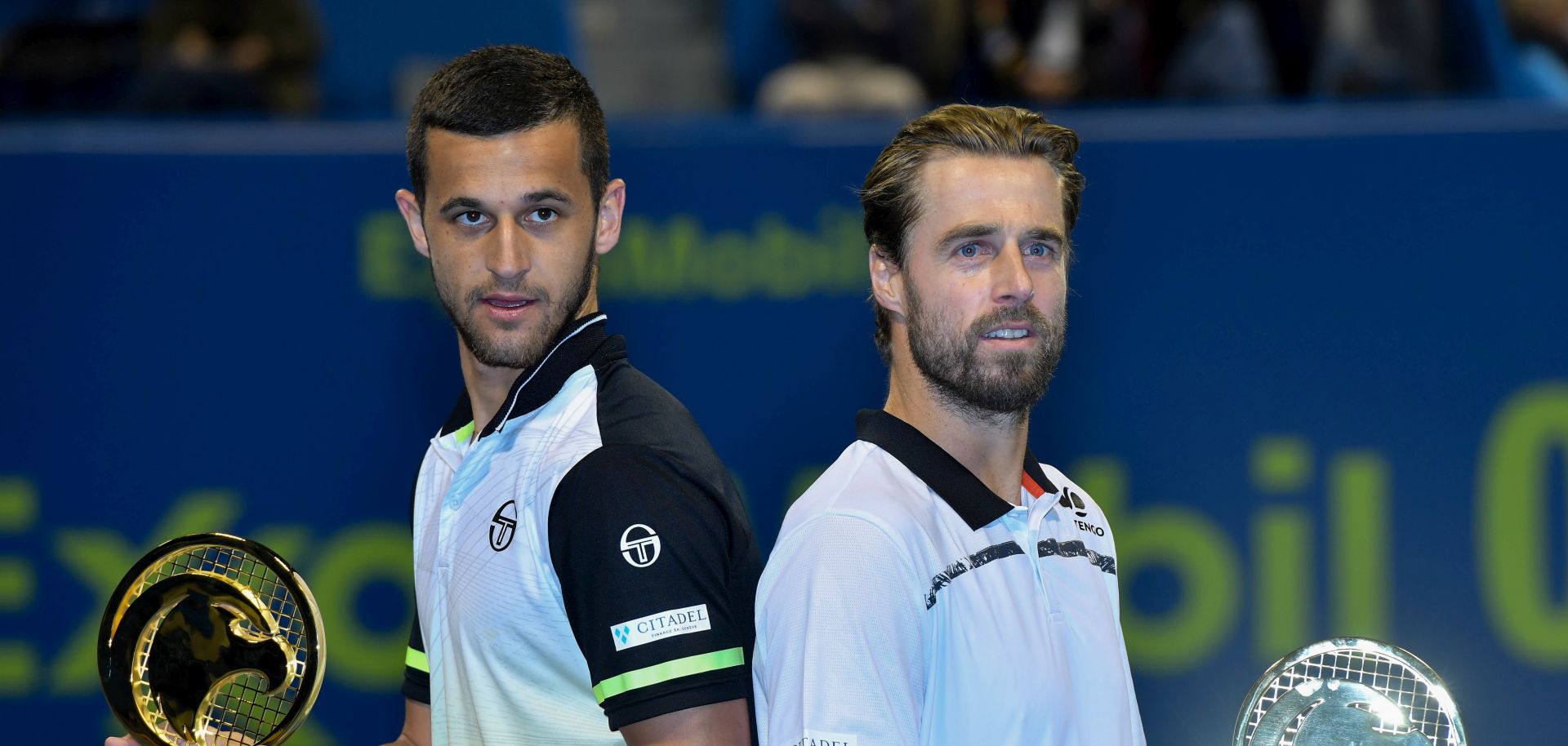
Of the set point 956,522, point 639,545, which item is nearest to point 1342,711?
point 956,522

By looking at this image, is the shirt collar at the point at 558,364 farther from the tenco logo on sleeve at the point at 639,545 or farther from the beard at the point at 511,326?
the tenco logo on sleeve at the point at 639,545

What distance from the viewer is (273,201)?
4.65 metres

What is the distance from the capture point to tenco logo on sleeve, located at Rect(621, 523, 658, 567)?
2201mm

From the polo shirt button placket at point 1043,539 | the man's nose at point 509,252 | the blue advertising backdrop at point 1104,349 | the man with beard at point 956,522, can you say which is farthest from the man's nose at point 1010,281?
the blue advertising backdrop at point 1104,349

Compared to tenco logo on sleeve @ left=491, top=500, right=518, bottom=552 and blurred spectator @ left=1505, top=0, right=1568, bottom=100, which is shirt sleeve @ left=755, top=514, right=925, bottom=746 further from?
blurred spectator @ left=1505, top=0, right=1568, bottom=100

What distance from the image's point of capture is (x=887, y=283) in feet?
7.91

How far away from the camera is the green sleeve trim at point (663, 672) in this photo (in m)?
2.18

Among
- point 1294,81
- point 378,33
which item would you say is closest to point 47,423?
point 378,33

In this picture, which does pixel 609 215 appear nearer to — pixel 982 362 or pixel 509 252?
pixel 509 252

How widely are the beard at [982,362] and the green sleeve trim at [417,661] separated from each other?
1.06 meters

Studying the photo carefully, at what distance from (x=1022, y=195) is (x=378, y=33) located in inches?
182

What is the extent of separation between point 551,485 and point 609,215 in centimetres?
50

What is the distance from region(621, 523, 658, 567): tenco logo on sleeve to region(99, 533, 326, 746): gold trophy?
593 mm

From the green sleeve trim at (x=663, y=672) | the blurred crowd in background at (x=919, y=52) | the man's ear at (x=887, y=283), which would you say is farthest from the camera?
the blurred crowd in background at (x=919, y=52)
